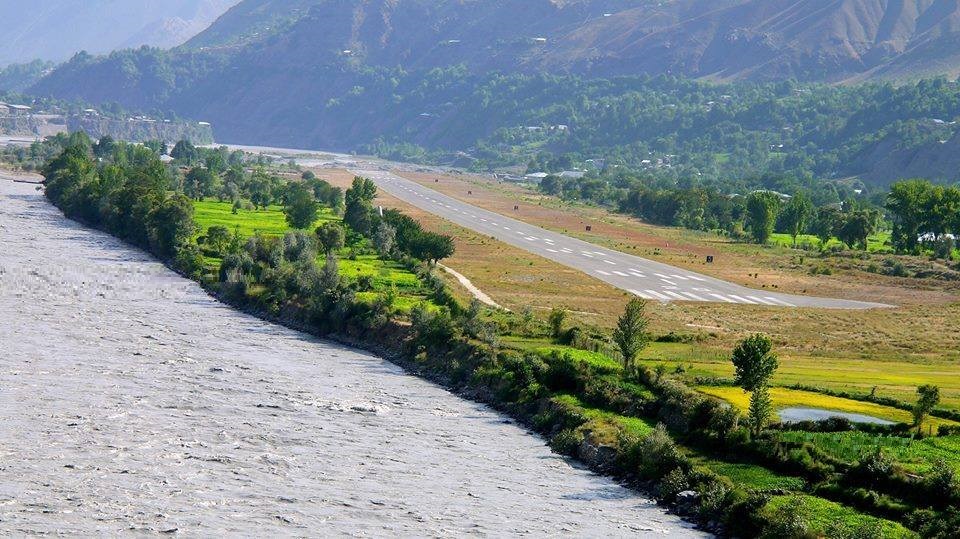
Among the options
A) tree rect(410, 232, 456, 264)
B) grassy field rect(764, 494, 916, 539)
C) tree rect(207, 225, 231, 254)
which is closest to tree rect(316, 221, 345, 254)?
tree rect(410, 232, 456, 264)

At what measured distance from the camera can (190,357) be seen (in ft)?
260

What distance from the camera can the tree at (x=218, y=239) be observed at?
4993 inches

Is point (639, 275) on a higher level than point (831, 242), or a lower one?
lower

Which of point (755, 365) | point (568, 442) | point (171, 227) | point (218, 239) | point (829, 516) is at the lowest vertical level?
point (568, 442)

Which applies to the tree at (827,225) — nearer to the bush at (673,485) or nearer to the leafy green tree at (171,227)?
the leafy green tree at (171,227)

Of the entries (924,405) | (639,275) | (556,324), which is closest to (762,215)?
(639,275)

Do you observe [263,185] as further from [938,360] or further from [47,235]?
[938,360]

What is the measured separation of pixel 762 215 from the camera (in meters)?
174

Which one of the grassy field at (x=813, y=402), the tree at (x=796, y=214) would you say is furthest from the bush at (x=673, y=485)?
the tree at (x=796, y=214)

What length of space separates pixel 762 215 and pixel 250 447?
127 meters

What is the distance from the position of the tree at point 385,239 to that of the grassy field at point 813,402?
6159cm

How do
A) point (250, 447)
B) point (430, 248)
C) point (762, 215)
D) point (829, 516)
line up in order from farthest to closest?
point (762, 215)
point (430, 248)
point (250, 447)
point (829, 516)

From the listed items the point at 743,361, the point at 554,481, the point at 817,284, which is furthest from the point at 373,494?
the point at 817,284

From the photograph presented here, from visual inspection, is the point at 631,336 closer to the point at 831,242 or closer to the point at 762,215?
the point at 762,215
